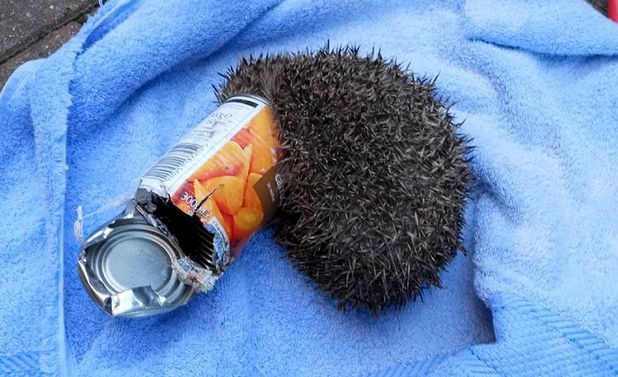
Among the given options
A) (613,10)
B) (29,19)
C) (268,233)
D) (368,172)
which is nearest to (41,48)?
(29,19)

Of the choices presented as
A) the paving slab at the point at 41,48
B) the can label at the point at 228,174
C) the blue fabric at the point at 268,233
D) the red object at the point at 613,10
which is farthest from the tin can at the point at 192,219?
the red object at the point at 613,10

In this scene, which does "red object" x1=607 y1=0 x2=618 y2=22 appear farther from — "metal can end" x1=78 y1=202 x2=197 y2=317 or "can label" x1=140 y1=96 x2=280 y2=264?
"metal can end" x1=78 y1=202 x2=197 y2=317

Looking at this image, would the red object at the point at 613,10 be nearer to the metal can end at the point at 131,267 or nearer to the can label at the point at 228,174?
the can label at the point at 228,174

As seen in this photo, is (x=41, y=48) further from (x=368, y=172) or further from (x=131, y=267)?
(x=368, y=172)

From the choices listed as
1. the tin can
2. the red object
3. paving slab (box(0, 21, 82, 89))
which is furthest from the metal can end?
the red object

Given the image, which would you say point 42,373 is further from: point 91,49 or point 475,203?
point 475,203

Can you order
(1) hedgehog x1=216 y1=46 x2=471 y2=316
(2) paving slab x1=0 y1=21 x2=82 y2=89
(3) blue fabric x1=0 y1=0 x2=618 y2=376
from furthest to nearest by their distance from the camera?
(2) paving slab x1=0 y1=21 x2=82 y2=89 → (3) blue fabric x1=0 y1=0 x2=618 y2=376 → (1) hedgehog x1=216 y1=46 x2=471 y2=316
